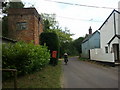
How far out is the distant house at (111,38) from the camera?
68.8ft

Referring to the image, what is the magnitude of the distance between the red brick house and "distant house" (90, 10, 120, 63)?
33.8ft

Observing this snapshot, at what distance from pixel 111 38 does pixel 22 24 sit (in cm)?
1330

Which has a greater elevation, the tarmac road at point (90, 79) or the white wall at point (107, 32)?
the white wall at point (107, 32)

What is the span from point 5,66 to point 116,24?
18455mm

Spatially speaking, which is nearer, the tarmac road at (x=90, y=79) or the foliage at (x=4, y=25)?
the tarmac road at (x=90, y=79)

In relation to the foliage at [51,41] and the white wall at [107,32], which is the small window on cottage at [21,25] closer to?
the foliage at [51,41]

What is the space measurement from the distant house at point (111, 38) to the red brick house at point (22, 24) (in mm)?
10288

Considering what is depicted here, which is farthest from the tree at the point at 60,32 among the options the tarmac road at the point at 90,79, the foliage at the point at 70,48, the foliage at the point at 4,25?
the tarmac road at the point at 90,79

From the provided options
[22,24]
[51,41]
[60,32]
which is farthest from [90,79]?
[60,32]

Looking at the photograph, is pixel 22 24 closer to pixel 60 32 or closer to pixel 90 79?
pixel 90 79

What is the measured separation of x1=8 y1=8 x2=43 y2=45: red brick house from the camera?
78.2ft

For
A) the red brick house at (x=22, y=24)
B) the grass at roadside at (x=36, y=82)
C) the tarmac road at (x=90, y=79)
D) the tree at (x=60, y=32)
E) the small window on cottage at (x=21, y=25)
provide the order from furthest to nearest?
the tree at (x=60, y=32)
the small window on cottage at (x=21, y=25)
the red brick house at (x=22, y=24)
the tarmac road at (x=90, y=79)
the grass at roadside at (x=36, y=82)

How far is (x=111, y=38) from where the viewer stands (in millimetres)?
24594

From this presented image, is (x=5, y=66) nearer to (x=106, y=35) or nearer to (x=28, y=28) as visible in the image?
(x=28, y=28)
